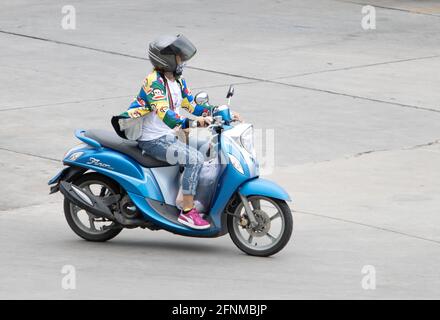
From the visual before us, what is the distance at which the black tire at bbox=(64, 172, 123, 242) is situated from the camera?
31.3ft

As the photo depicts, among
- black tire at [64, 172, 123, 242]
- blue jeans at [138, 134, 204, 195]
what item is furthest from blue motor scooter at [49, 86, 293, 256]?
blue jeans at [138, 134, 204, 195]

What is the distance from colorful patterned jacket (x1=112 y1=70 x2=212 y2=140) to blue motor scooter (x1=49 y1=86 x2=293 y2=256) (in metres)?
0.14

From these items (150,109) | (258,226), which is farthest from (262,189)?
(150,109)

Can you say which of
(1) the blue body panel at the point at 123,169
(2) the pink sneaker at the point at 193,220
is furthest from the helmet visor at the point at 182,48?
(2) the pink sneaker at the point at 193,220

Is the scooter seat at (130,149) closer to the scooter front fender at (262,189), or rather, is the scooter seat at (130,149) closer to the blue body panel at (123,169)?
the blue body panel at (123,169)

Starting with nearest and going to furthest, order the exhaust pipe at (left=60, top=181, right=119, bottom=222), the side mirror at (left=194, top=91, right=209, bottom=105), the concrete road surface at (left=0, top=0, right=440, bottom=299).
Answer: the concrete road surface at (left=0, top=0, right=440, bottom=299) → the side mirror at (left=194, top=91, right=209, bottom=105) → the exhaust pipe at (left=60, top=181, right=119, bottom=222)

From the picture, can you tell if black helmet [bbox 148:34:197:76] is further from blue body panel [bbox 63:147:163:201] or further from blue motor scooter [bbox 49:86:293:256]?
blue body panel [bbox 63:147:163:201]

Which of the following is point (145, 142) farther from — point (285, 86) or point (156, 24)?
point (156, 24)

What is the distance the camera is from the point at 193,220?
9.30 metres

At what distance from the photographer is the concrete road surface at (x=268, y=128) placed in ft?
28.8

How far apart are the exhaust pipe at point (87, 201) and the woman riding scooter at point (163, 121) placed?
535 millimetres

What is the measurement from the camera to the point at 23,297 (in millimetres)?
8062
